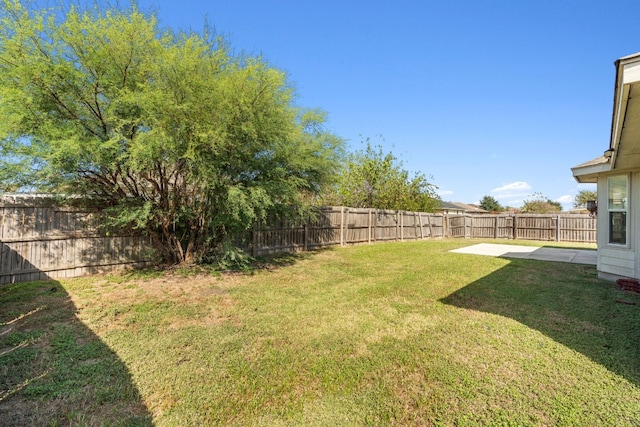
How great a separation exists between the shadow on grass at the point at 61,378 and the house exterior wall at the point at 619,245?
8.56 meters

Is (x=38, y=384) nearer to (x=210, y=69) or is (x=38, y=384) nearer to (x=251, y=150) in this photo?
(x=251, y=150)

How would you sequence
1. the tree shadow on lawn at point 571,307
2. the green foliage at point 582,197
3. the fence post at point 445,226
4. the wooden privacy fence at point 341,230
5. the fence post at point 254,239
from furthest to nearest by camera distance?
the green foliage at point 582,197 → the fence post at point 445,226 → the wooden privacy fence at point 341,230 → the fence post at point 254,239 → the tree shadow on lawn at point 571,307

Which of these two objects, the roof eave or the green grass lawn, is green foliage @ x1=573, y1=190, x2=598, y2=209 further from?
the green grass lawn

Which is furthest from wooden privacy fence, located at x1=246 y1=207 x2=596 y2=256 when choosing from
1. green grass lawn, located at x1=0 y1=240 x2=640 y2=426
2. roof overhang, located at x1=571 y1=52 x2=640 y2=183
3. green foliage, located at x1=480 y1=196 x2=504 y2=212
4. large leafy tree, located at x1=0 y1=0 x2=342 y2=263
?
→ green foliage, located at x1=480 y1=196 x2=504 y2=212

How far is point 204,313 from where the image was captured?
4.52 meters

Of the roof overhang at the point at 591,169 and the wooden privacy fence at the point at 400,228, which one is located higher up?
the roof overhang at the point at 591,169

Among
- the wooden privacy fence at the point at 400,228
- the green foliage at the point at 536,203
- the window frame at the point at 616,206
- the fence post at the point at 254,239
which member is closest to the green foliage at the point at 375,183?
the wooden privacy fence at the point at 400,228

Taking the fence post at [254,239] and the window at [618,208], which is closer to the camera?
the window at [618,208]

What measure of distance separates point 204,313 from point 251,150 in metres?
3.62

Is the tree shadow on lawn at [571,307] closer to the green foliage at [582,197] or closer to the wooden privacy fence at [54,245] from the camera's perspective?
the wooden privacy fence at [54,245]

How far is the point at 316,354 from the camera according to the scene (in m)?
3.20

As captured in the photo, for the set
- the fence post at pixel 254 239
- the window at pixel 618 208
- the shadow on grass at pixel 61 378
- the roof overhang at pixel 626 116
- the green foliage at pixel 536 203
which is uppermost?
the green foliage at pixel 536 203

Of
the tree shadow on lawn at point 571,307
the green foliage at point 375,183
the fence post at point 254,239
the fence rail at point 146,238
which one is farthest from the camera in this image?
the green foliage at point 375,183

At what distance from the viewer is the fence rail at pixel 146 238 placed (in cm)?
569
